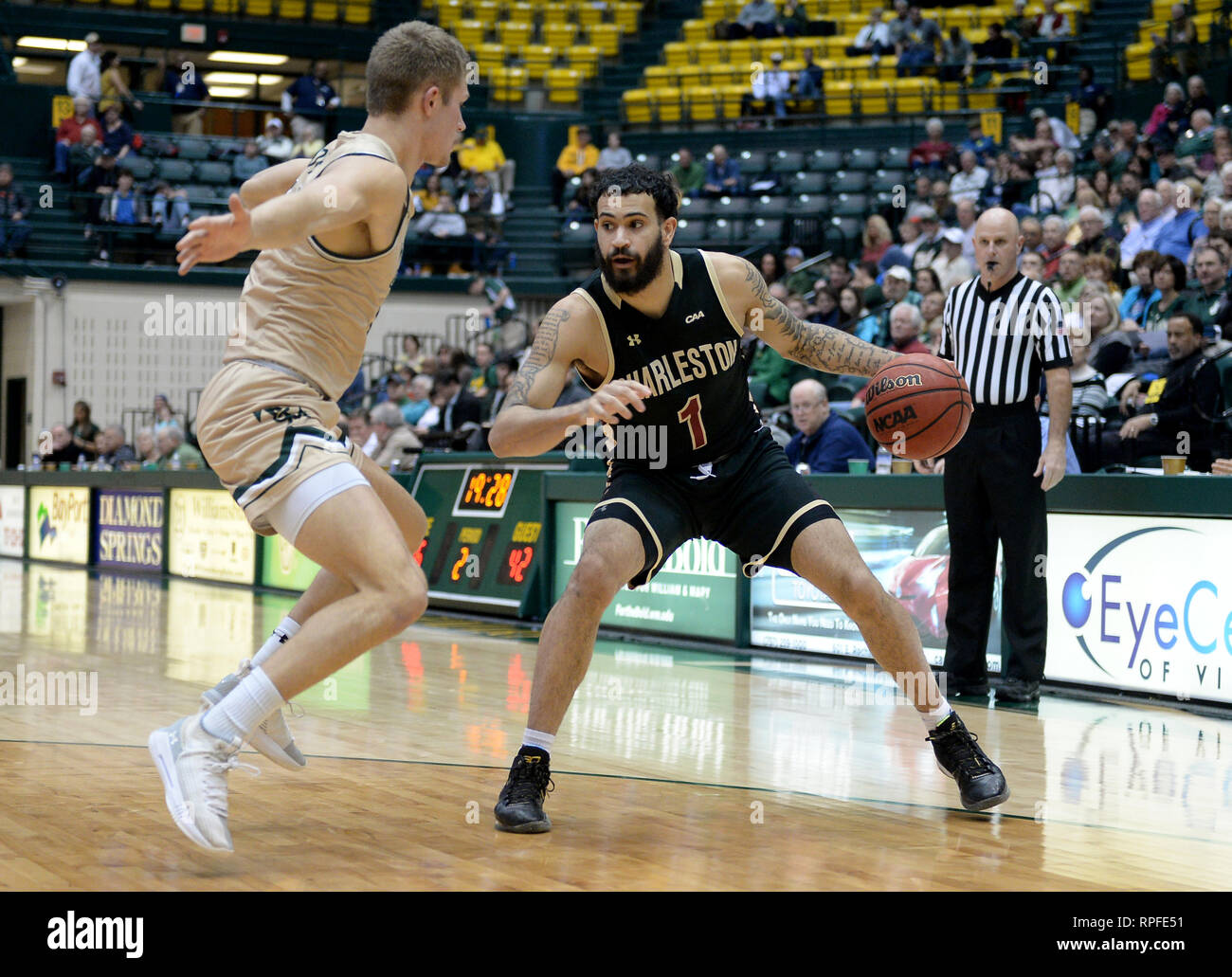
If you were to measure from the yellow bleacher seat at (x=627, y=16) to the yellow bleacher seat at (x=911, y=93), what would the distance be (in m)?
7.16

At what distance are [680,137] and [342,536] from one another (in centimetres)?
2044

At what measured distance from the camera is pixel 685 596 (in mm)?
10031

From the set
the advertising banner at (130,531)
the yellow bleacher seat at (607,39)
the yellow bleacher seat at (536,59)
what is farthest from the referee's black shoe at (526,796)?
the yellow bleacher seat at (607,39)

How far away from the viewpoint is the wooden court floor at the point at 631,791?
3.72 metres

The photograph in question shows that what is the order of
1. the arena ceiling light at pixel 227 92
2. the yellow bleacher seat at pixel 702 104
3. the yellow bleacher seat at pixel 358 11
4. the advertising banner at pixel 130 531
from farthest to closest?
1. the arena ceiling light at pixel 227 92
2. the yellow bleacher seat at pixel 358 11
3. the yellow bleacher seat at pixel 702 104
4. the advertising banner at pixel 130 531

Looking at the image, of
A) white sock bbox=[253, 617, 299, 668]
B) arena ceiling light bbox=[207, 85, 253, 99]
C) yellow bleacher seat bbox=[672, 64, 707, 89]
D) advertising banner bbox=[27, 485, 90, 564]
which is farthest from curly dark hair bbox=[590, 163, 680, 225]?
arena ceiling light bbox=[207, 85, 253, 99]

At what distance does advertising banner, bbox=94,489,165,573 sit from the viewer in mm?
17297

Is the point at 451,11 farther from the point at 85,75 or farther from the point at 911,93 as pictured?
the point at 911,93

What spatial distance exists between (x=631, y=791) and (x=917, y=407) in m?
1.62

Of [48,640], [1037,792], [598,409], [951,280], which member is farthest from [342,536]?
[951,280]

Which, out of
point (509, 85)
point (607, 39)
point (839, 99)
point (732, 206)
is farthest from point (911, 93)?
point (509, 85)

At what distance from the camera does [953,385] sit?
483 centimetres

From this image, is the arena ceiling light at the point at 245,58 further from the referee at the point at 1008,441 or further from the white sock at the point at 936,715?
the white sock at the point at 936,715
